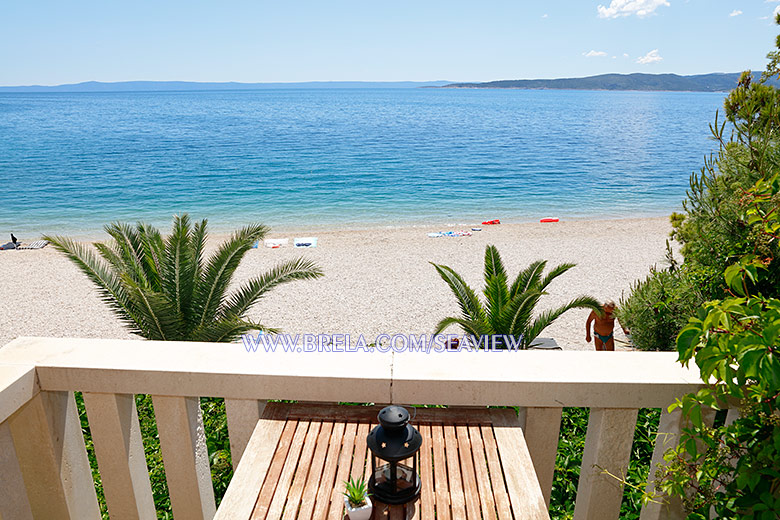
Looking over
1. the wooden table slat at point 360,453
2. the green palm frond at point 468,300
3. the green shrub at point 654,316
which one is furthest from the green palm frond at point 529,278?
the wooden table slat at point 360,453

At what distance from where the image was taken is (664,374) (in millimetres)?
1618

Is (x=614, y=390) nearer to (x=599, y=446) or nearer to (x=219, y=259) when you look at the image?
(x=599, y=446)

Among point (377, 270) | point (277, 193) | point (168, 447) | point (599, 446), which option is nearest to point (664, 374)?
point (599, 446)

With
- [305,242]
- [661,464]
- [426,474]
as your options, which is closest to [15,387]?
[426,474]

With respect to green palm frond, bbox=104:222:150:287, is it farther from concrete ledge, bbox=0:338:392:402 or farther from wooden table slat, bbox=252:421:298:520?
wooden table slat, bbox=252:421:298:520

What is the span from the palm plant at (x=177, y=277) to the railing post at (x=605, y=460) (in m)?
5.48

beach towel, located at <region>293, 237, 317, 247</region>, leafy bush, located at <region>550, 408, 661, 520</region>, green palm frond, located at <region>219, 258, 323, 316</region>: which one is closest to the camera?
leafy bush, located at <region>550, 408, 661, 520</region>

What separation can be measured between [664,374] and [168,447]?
1.66 metres

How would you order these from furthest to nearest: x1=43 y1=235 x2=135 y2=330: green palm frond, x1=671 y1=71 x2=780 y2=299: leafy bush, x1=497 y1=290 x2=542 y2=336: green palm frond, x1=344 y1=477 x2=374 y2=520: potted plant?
1. x1=43 y1=235 x2=135 y2=330: green palm frond
2. x1=497 y1=290 x2=542 y2=336: green palm frond
3. x1=671 y1=71 x2=780 y2=299: leafy bush
4. x1=344 y1=477 x2=374 y2=520: potted plant

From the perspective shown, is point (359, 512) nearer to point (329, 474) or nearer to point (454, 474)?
point (329, 474)

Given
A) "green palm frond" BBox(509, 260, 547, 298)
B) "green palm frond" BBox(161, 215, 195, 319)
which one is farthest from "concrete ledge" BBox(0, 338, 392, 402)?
"green palm frond" BBox(509, 260, 547, 298)

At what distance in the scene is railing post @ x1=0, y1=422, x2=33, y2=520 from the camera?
1644 mm

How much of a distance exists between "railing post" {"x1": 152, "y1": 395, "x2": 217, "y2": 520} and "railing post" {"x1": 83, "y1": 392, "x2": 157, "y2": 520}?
117mm

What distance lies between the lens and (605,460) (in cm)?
170
